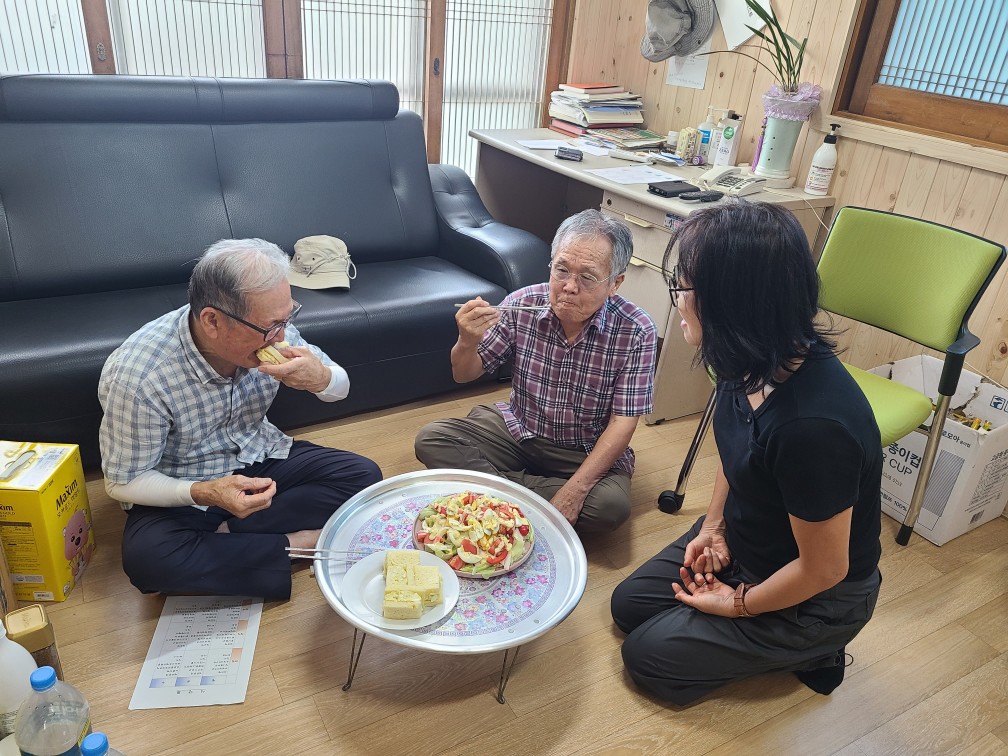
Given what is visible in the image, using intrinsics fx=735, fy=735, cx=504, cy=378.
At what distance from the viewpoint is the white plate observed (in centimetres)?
137

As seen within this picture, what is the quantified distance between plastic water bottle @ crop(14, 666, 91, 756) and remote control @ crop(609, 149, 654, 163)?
9.04 ft

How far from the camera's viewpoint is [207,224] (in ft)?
8.57

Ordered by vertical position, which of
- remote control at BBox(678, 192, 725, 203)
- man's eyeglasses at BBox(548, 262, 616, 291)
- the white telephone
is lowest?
man's eyeglasses at BBox(548, 262, 616, 291)

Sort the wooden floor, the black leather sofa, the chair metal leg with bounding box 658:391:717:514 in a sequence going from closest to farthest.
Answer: the wooden floor → the black leather sofa → the chair metal leg with bounding box 658:391:717:514

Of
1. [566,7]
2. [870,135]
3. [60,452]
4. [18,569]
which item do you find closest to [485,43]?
[566,7]

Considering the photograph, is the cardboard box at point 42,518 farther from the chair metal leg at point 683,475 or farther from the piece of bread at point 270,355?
the chair metal leg at point 683,475

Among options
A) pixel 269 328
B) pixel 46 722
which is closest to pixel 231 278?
pixel 269 328

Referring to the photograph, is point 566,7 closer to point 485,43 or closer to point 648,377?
point 485,43

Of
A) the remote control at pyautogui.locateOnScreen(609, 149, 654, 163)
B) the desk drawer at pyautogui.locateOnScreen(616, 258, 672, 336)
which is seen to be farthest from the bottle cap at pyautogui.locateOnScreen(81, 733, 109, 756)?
the remote control at pyautogui.locateOnScreen(609, 149, 654, 163)

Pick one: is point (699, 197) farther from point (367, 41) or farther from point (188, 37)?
point (188, 37)

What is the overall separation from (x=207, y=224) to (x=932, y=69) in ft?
8.39

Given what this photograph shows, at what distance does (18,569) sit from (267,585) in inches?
22.0

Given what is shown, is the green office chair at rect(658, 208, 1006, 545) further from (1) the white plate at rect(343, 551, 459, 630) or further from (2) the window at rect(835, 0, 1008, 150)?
(1) the white plate at rect(343, 551, 459, 630)

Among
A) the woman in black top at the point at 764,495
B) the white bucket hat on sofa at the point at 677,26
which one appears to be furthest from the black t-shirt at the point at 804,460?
the white bucket hat on sofa at the point at 677,26
